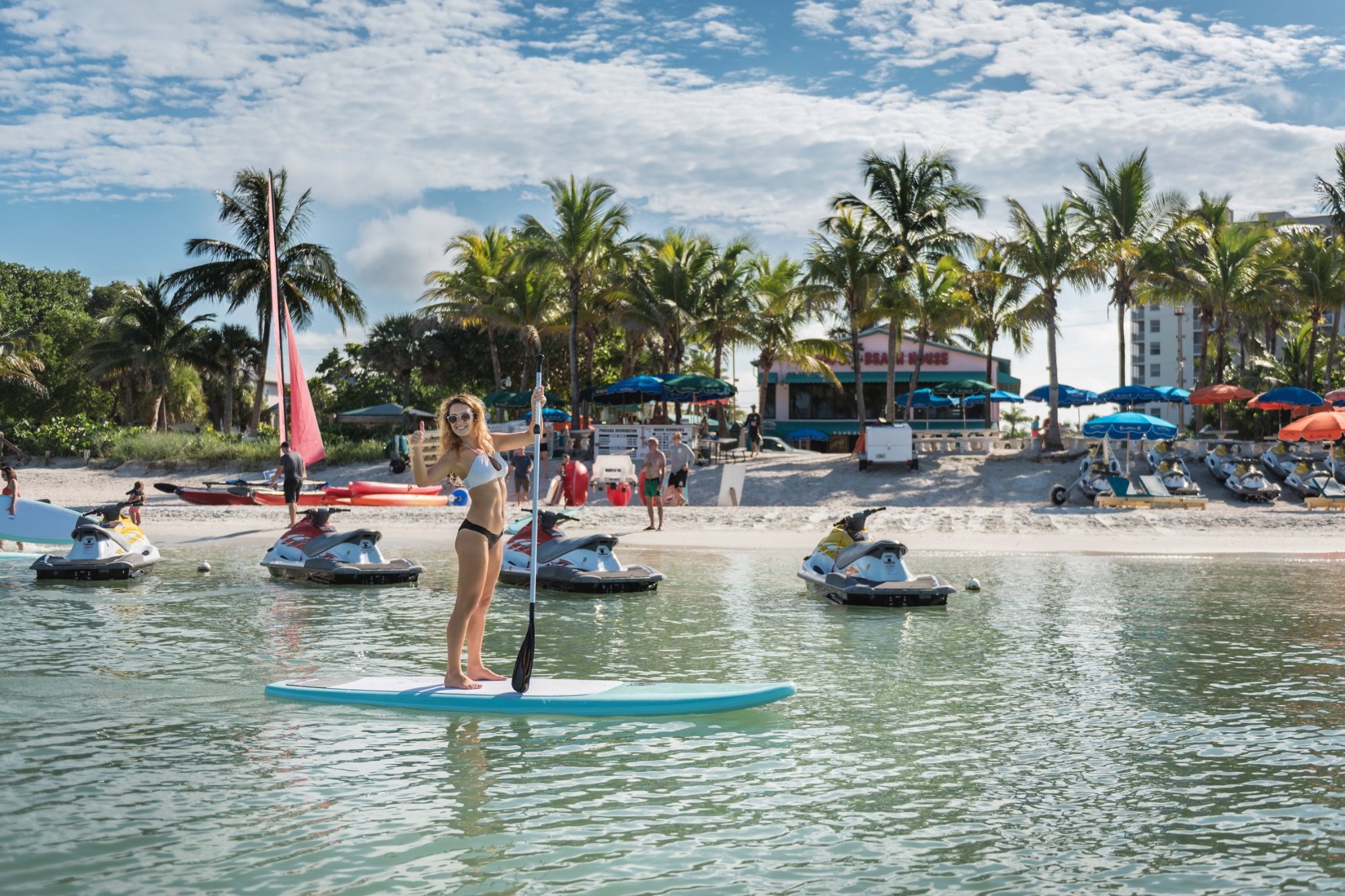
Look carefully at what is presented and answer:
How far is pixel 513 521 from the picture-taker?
72.0 ft

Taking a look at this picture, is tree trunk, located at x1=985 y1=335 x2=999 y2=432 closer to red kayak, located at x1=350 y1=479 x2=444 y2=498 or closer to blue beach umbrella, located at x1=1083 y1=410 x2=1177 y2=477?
blue beach umbrella, located at x1=1083 y1=410 x2=1177 y2=477

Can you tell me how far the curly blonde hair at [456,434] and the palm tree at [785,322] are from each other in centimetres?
3074

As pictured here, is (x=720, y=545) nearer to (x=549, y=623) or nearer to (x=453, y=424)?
(x=549, y=623)

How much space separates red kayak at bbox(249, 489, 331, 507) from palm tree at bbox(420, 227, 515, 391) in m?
15.6

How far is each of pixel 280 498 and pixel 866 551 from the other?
54.3 ft

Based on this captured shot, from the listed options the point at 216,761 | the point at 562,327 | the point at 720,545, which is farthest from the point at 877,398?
the point at 216,761

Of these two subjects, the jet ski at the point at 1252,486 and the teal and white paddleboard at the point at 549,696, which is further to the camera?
the jet ski at the point at 1252,486

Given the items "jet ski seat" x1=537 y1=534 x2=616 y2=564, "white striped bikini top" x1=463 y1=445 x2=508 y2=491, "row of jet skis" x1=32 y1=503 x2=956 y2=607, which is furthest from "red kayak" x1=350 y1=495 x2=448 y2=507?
"white striped bikini top" x1=463 y1=445 x2=508 y2=491

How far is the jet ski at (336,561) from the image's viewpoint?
600 inches

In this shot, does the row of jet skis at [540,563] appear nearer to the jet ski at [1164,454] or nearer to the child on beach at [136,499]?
the child on beach at [136,499]

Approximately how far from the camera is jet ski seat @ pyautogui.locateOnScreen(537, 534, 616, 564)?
48.5ft

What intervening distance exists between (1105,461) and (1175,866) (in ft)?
84.3

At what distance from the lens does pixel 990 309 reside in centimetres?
4969

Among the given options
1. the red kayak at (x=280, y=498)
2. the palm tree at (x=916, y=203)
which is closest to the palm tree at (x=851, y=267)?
the palm tree at (x=916, y=203)
